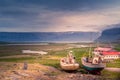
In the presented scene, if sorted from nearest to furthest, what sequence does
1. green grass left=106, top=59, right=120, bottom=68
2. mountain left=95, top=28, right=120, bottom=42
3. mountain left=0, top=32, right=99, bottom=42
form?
mountain left=0, top=32, right=99, bottom=42 → green grass left=106, top=59, right=120, bottom=68 → mountain left=95, top=28, right=120, bottom=42

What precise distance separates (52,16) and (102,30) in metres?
1.32

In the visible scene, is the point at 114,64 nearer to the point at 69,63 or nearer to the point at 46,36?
the point at 69,63

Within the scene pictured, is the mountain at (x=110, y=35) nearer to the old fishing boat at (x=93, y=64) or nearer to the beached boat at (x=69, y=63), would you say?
the old fishing boat at (x=93, y=64)

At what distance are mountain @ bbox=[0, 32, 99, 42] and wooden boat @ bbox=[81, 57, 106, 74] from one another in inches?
22.4

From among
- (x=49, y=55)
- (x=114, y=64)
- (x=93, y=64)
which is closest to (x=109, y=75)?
(x=114, y=64)

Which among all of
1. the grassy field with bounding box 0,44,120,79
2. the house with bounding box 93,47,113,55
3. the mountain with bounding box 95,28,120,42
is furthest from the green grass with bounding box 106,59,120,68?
the mountain with bounding box 95,28,120,42

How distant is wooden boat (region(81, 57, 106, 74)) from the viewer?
734cm

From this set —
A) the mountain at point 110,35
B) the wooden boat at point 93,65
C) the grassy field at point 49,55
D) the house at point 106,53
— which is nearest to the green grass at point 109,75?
the grassy field at point 49,55

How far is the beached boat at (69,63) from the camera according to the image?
23.7 ft

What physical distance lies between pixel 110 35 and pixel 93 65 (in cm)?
103

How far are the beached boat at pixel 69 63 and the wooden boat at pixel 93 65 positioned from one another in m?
0.23

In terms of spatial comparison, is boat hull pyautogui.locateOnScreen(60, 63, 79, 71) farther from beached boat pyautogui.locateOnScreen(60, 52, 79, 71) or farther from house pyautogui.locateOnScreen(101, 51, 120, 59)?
house pyautogui.locateOnScreen(101, 51, 120, 59)

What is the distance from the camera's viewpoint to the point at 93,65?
24.1 feet

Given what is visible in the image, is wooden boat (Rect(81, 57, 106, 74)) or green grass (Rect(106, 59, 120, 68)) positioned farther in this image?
green grass (Rect(106, 59, 120, 68))
